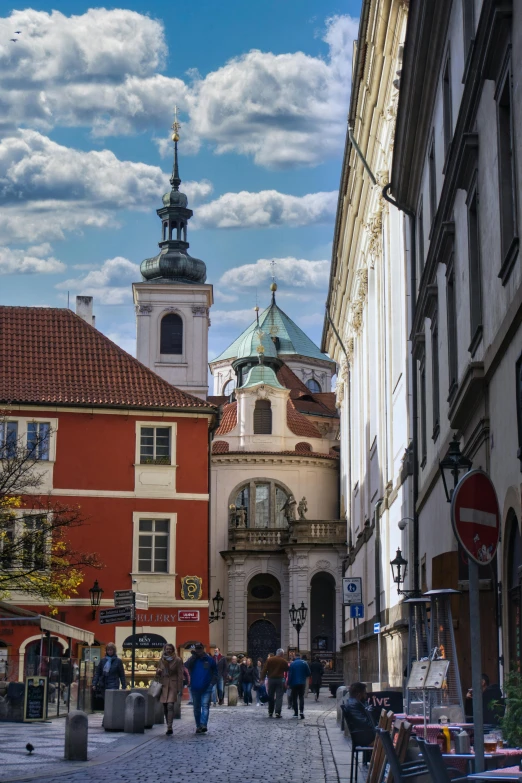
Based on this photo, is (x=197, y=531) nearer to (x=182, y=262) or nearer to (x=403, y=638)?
(x=403, y=638)

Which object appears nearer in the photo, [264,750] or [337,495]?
[264,750]

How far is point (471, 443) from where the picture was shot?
1677 cm

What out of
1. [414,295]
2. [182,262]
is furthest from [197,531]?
[182,262]

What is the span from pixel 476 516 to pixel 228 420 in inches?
2637

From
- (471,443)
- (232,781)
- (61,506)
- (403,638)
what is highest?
(61,506)

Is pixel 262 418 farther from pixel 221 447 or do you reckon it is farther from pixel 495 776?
pixel 495 776

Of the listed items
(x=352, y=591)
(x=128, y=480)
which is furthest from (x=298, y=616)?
(x=352, y=591)

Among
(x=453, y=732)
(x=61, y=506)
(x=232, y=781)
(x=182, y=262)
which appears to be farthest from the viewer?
(x=182, y=262)

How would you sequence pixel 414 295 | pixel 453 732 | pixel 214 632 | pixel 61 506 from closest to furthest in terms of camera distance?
pixel 453 732 → pixel 414 295 → pixel 61 506 → pixel 214 632

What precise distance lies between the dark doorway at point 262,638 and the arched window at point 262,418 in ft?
35.0

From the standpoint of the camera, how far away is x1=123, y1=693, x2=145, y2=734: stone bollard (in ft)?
73.7

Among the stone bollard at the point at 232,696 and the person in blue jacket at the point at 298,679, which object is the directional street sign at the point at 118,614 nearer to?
the person in blue jacket at the point at 298,679

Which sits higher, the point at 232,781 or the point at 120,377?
the point at 120,377

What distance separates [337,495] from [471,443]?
55796 millimetres
